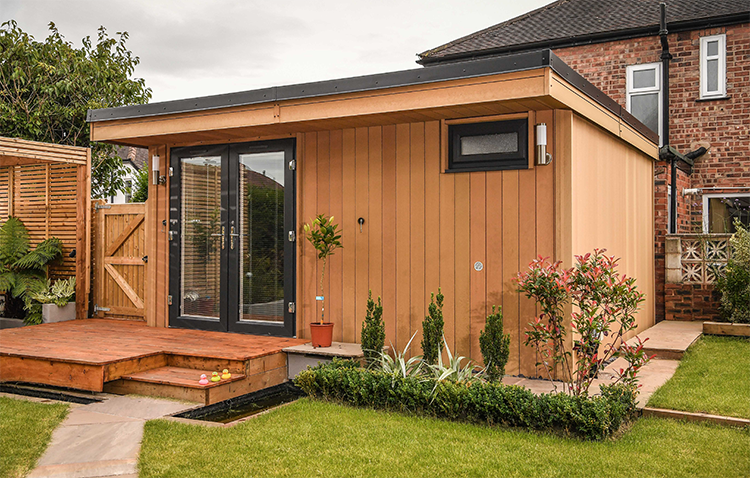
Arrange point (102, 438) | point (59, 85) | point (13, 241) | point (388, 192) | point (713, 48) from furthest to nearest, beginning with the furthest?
point (59, 85), point (713, 48), point (13, 241), point (388, 192), point (102, 438)

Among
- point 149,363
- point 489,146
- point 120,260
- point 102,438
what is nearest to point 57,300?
point 120,260

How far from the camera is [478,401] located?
4207mm

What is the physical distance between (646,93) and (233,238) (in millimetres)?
7716

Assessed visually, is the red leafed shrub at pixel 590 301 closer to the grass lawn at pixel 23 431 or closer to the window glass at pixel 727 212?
the grass lawn at pixel 23 431

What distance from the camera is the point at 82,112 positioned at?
13.1 meters

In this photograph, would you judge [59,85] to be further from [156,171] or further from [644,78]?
[644,78]

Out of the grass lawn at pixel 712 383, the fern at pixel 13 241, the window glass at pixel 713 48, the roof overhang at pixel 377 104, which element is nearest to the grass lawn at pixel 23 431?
the roof overhang at pixel 377 104

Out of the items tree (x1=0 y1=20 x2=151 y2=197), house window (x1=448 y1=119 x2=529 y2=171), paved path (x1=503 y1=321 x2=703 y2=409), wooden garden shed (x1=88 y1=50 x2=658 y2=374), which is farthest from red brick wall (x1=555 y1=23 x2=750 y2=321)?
tree (x1=0 y1=20 x2=151 y2=197)

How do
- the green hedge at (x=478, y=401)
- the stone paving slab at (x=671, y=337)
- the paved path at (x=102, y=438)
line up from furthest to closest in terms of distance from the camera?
the stone paving slab at (x=671, y=337) < the green hedge at (x=478, y=401) < the paved path at (x=102, y=438)

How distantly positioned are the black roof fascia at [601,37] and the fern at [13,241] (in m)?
8.05

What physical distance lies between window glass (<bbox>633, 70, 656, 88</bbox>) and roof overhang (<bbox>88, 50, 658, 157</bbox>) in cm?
396

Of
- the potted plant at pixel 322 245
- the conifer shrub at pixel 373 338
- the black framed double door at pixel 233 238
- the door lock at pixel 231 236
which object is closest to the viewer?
the conifer shrub at pixel 373 338

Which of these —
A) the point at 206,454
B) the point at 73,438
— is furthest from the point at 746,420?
the point at 73,438

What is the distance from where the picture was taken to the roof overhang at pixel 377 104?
486cm
